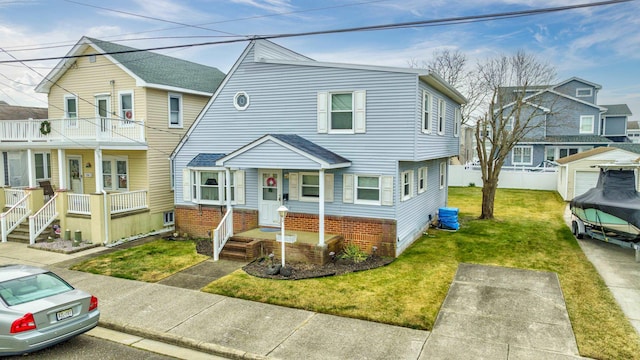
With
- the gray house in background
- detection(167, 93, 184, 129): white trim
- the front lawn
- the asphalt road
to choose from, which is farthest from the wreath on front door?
the gray house in background

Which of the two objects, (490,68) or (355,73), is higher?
(490,68)

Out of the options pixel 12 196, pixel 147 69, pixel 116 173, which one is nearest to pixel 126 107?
pixel 147 69

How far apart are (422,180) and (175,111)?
11.9 meters

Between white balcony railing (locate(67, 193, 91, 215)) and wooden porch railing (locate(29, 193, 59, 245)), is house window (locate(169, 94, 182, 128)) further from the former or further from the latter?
wooden porch railing (locate(29, 193, 59, 245))

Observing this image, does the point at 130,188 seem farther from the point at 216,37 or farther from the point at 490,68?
the point at 490,68

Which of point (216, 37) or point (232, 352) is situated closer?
point (232, 352)

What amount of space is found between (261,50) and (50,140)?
10.5 m

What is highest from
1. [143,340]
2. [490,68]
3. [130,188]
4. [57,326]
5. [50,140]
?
[490,68]

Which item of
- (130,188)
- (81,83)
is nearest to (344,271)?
(130,188)

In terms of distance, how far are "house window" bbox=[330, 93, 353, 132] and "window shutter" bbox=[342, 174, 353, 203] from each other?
1639 millimetres

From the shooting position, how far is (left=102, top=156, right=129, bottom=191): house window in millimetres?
19625

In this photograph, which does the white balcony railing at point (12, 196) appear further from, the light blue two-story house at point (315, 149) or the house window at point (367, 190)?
the house window at point (367, 190)

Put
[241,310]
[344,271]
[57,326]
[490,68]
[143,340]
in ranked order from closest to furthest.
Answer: [57,326], [143,340], [241,310], [344,271], [490,68]

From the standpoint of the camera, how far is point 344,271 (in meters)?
12.7
